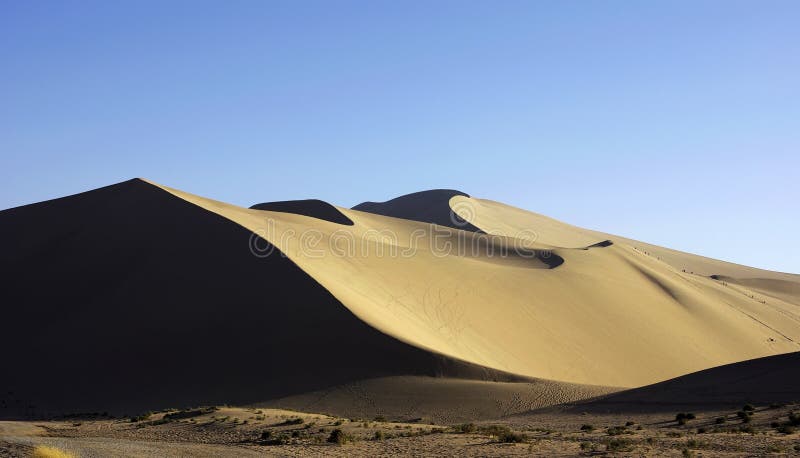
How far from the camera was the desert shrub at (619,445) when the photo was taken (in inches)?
672

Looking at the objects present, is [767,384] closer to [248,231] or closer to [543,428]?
[543,428]

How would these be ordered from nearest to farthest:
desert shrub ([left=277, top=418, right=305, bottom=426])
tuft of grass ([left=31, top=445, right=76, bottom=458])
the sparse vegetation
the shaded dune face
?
tuft of grass ([left=31, top=445, right=76, bottom=458]), the sparse vegetation, desert shrub ([left=277, top=418, right=305, bottom=426]), the shaded dune face

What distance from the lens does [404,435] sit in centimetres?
2066

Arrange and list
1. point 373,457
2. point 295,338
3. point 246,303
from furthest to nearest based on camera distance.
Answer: point 246,303 → point 295,338 → point 373,457

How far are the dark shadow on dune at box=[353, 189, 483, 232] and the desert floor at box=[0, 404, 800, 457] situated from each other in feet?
193

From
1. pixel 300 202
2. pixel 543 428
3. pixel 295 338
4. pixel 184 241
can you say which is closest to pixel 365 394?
pixel 295 338

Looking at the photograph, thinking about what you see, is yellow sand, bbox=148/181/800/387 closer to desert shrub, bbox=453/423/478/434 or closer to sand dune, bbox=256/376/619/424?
sand dune, bbox=256/376/619/424

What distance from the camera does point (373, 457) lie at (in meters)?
17.4

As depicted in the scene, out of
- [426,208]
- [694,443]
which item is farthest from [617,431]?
[426,208]

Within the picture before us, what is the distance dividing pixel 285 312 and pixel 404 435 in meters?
15.5

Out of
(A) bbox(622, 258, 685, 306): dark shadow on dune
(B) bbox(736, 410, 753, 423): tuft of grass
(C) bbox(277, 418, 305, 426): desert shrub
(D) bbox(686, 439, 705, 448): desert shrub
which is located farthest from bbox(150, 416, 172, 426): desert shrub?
(A) bbox(622, 258, 685, 306): dark shadow on dune

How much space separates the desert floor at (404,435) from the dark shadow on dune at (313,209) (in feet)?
111

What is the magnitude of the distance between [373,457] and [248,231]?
25.0m

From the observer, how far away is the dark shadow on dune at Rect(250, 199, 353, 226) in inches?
2357
